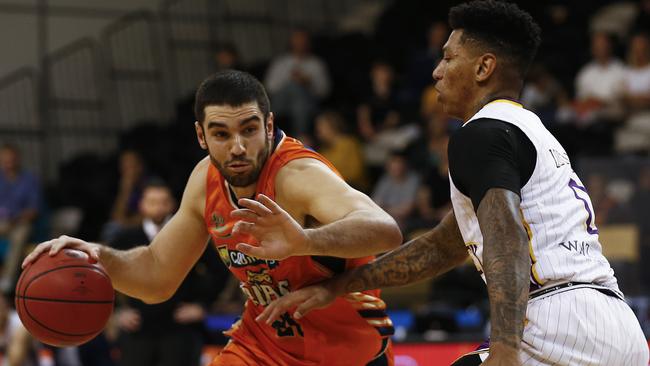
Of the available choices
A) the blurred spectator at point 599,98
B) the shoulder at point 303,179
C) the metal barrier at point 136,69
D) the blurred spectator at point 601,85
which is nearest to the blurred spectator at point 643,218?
the blurred spectator at point 599,98

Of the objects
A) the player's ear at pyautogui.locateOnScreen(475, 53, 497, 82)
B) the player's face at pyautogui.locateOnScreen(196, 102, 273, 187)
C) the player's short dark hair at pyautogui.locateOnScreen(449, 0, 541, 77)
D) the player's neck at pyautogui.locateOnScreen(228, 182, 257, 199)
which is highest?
the player's short dark hair at pyautogui.locateOnScreen(449, 0, 541, 77)

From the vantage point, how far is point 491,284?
3.11 metres

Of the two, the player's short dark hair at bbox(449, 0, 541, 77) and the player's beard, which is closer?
the player's short dark hair at bbox(449, 0, 541, 77)

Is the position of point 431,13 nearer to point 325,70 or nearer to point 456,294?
point 325,70

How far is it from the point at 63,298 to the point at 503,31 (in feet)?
6.99

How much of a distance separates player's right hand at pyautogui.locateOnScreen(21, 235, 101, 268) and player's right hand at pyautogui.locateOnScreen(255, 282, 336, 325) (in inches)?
32.8

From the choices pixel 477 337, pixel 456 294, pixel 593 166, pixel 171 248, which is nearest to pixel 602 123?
pixel 593 166

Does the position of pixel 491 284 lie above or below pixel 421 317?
above

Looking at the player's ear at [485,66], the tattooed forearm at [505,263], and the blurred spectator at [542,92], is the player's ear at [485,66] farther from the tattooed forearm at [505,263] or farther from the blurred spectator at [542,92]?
the blurred spectator at [542,92]

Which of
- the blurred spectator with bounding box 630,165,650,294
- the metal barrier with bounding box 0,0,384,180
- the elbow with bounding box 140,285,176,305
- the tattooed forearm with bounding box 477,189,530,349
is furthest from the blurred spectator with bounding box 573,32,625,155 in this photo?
the tattooed forearm with bounding box 477,189,530,349

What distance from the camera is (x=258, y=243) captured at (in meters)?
4.14

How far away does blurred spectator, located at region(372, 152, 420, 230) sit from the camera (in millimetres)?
10734

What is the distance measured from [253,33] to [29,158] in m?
3.92

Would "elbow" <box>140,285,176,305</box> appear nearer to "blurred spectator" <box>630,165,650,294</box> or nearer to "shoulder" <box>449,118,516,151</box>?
"shoulder" <box>449,118,516,151</box>
